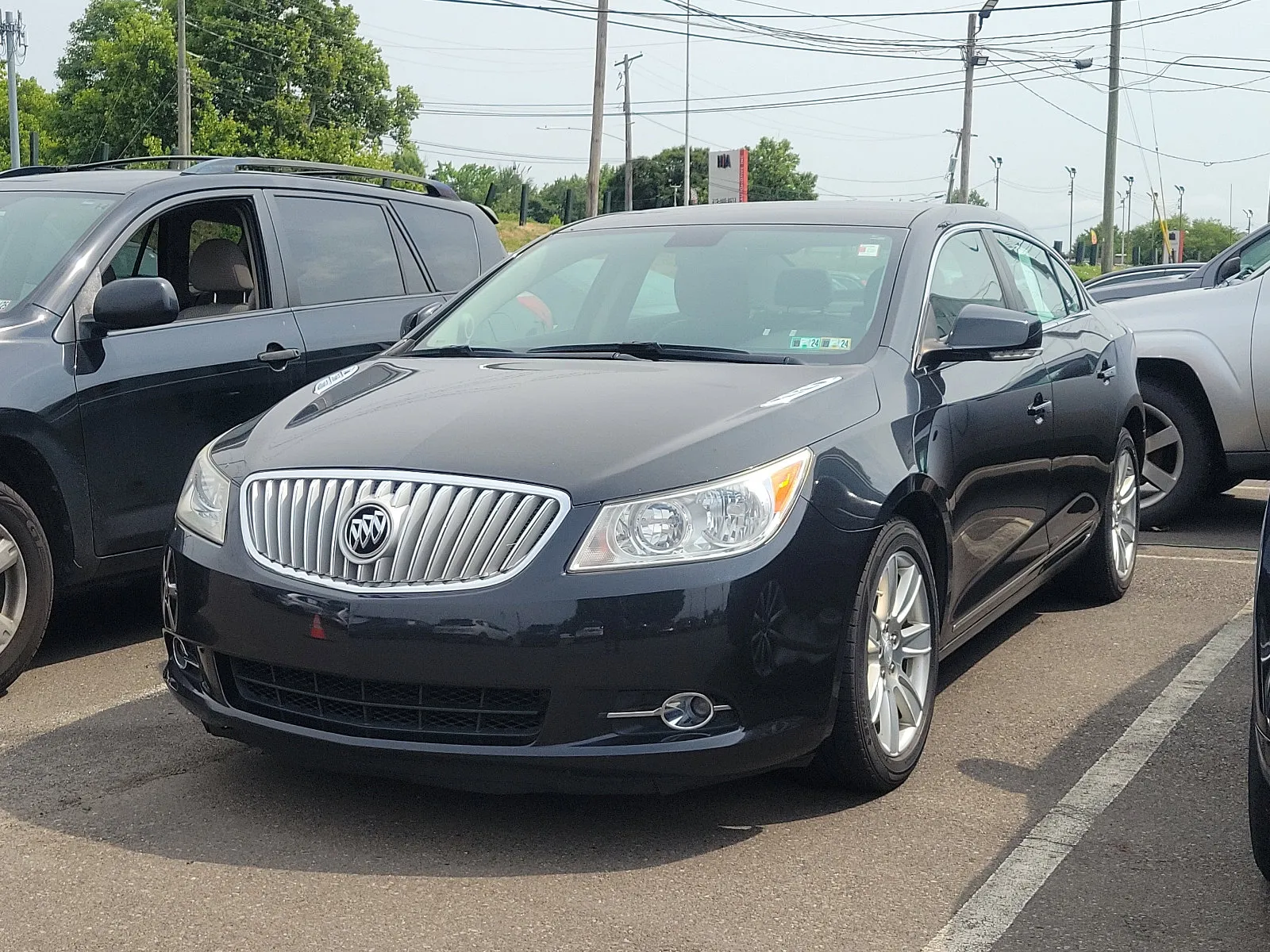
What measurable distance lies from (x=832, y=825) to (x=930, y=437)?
3.75 feet

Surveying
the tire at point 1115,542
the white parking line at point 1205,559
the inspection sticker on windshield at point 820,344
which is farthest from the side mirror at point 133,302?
the white parking line at point 1205,559

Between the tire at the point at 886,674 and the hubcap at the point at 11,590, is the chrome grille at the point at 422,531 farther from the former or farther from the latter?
the hubcap at the point at 11,590

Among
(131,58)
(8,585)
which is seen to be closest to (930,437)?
(8,585)

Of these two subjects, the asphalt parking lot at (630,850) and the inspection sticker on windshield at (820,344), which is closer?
the asphalt parking lot at (630,850)

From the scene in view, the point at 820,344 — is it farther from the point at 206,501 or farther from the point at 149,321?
the point at 149,321

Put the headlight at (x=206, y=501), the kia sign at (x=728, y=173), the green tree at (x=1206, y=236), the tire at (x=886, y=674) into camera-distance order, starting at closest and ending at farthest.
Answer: the tire at (x=886, y=674)
the headlight at (x=206, y=501)
the kia sign at (x=728, y=173)
the green tree at (x=1206, y=236)

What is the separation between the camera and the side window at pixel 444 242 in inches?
277

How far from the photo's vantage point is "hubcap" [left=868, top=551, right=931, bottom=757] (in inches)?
153

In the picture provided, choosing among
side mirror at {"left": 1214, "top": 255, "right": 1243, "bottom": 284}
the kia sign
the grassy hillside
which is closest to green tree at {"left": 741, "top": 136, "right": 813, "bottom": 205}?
the grassy hillside

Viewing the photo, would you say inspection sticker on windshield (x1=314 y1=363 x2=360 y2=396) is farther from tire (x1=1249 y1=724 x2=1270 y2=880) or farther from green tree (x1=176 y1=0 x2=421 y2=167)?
green tree (x1=176 y1=0 x2=421 y2=167)

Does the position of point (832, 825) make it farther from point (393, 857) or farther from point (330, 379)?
point (330, 379)

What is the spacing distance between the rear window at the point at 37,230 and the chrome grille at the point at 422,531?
2262mm

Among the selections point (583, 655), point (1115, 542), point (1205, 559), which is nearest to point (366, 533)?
point (583, 655)

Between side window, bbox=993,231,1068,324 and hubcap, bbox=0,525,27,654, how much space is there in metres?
3.62
